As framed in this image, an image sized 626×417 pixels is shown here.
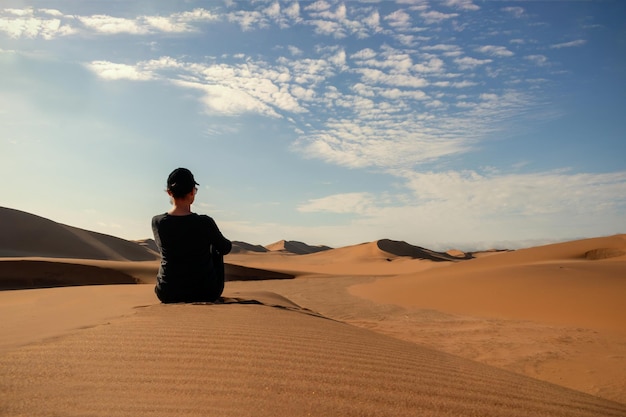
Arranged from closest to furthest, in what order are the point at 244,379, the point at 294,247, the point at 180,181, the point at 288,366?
the point at 244,379 → the point at 288,366 → the point at 180,181 → the point at 294,247

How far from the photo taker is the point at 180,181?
4234 mm

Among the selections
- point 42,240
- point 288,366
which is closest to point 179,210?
point 288,366

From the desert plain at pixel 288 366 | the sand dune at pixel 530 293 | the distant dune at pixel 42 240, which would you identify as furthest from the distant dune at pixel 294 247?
the desert plain at pixel 288 366

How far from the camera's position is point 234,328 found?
2861 millimetres

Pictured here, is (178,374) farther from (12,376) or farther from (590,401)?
(590,401)

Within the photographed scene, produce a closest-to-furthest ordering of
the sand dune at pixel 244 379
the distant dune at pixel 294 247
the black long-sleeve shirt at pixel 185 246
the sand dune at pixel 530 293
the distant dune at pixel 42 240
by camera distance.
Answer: the sand dune at pixel 244 379
the black long-sleeve shirt at pixel 185 246
the sand dune at pixel 530 293
the distant dune at pixel 42 240
the distant dune at pixel 294 247

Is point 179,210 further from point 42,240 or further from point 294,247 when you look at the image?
point 294,247

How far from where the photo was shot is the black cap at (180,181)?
13.8 ft

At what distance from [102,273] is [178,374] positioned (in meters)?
13.6

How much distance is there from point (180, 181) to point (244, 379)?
2680mm

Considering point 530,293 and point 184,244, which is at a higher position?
point 184,244

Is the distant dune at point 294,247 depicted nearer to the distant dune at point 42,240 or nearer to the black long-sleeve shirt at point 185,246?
the distant dune at point 42,240

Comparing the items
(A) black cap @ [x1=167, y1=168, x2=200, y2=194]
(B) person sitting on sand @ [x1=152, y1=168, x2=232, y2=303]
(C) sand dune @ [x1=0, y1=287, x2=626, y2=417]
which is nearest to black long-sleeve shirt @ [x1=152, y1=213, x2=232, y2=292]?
(B) person sitting on sand @ [x1=152, y1=168, x2=232, y2=303]

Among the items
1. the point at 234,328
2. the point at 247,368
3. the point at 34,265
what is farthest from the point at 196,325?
the point at 34,265
